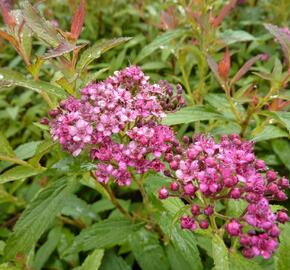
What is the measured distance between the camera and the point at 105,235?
2.14m

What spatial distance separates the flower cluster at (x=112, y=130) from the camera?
5.38 feet

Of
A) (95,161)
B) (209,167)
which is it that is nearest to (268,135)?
(209,167)

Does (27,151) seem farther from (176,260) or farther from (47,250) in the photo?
(176,260)

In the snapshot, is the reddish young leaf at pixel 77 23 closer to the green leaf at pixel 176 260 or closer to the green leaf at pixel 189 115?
the green leaf at pixel 189 115

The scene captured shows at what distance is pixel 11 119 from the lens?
136 inches

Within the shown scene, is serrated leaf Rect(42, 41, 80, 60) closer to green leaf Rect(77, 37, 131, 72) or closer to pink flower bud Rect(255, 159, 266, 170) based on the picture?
green leaf Rect(77, 37, 131, 72)

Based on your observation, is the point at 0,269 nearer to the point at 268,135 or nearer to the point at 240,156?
the point at 240,156

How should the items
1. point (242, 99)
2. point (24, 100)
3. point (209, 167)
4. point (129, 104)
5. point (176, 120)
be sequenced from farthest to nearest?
point (24, 100) → point (242, 99) → point (176, 120) → point (129, 104) → point (209, 167)

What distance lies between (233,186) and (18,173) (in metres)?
0.95

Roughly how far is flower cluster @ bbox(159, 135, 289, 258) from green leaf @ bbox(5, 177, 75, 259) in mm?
460

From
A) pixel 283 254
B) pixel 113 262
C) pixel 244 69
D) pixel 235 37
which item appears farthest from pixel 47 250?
pixel 235 37

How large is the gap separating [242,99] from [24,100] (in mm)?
1920

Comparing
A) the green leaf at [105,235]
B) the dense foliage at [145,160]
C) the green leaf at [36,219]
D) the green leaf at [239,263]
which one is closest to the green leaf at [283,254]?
the dense foliage at [145,160]

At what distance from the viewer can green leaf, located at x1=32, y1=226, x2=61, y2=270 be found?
2.57 m
